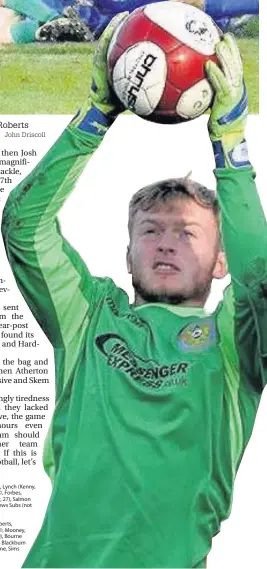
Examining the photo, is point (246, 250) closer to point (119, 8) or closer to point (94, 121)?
point (94, 121)

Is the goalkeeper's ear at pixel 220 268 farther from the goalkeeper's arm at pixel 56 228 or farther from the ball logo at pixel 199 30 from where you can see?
the ball logo at pixel 199 30

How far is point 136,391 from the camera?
3.10 m

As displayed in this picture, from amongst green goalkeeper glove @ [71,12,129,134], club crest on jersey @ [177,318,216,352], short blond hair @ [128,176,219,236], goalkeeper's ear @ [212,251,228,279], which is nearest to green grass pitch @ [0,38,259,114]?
green goalkeeper glove @ [71,12,129,134]

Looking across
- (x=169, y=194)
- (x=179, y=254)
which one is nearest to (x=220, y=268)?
(x=179, y=254)

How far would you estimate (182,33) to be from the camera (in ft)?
9.62

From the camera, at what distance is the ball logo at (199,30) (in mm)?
2941

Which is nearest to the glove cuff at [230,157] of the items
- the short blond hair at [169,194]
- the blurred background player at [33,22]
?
the short blond hair at [169,194]

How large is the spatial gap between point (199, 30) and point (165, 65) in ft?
0.40

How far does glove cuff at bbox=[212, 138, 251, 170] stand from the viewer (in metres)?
3.00

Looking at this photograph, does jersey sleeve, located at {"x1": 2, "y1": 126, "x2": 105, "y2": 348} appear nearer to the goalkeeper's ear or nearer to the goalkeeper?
the goalkeeper

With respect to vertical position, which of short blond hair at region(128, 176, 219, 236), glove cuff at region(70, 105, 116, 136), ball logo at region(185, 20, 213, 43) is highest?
ball logo at region(185, 20, 213, 43)

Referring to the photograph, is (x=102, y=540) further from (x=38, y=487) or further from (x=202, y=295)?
(x=202, y=295)

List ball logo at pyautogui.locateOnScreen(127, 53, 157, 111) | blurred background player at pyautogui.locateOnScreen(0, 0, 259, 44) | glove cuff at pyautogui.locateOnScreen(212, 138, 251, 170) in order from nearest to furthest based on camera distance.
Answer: ball logo at pyautogui.locateOnScreen(127, 53, 157, 111)
glove cuff at pyautogui.locateOnScreen(212, 138, 251, 170)
blurred background player at pyautogui.locateOnScreen(0, 0, 259, 44)

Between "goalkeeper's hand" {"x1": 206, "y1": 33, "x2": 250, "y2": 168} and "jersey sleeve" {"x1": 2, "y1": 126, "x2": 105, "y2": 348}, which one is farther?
"jersey sleeve" {"x1": 2, "y1": 126, "x2": 105, "y2": 348}
